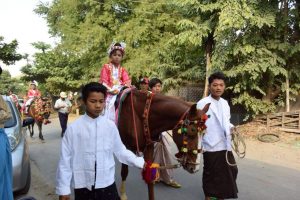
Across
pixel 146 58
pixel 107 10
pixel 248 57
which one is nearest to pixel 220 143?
pixel 248 57

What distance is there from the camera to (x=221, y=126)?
4.99 metres

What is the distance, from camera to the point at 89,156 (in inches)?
128

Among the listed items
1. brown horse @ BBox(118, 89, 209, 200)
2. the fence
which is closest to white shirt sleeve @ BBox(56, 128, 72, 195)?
brown horse @ BBox(118, 89, 209, 200)

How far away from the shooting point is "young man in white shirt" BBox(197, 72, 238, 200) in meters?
4.98

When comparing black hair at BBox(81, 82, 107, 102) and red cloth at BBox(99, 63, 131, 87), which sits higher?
red cloth at BBox(99, 63, 131, 87)

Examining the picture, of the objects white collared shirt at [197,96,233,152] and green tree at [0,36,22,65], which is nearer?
white collared shirt at [197,96,233,152]

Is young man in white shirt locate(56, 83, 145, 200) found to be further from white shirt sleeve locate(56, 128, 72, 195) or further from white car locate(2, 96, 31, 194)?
white car locate(2, 96, 31, 194)

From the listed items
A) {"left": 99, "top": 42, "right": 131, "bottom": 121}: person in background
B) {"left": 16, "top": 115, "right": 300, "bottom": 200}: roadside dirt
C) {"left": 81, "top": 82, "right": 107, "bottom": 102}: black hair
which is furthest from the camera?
{"left": 16, "top": 115, "right": 300, "bottom": 200}: roadside dirt

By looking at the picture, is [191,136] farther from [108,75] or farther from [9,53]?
[9,53]

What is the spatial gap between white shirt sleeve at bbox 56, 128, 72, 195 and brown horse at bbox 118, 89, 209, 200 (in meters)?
1.46

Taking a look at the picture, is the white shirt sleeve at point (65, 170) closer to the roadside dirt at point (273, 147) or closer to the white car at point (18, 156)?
the white car at point (18, 156)

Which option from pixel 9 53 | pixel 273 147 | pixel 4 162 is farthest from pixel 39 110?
pixel 4 162

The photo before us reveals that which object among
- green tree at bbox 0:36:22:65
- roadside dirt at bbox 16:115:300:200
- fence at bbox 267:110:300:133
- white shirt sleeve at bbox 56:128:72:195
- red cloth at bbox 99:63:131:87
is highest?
green tree at bbox 0:36:22:65

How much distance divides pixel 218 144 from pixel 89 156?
2284mm
